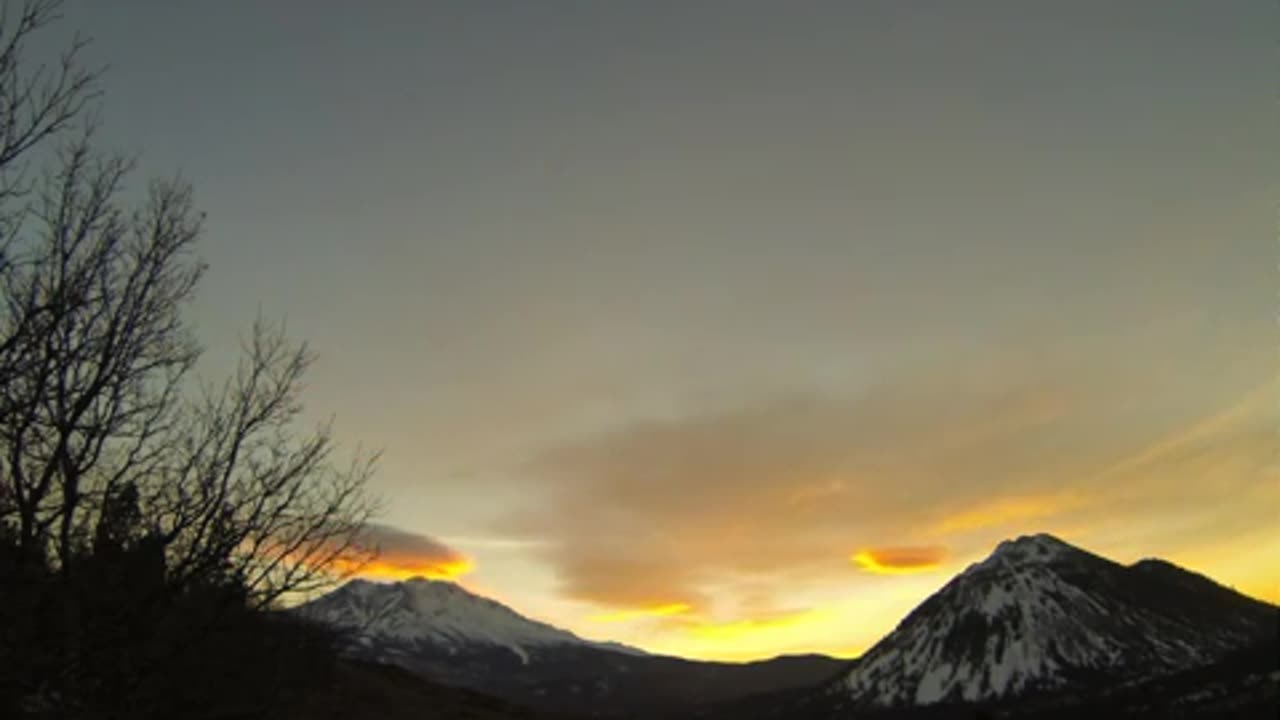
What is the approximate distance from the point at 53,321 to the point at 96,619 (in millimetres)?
4527

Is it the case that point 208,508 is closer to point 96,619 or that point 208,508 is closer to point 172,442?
point 172,442

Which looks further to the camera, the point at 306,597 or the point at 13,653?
the point at 306,597

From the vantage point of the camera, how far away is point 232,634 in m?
19.4

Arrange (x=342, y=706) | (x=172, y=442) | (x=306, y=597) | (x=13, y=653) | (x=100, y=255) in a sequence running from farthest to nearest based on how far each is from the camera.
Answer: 1. (x=342, y=706)
2. (x=306, y=597)
3. (x=172, y=442)
4. (x=100, y=255)
5. (x=13, y=653)

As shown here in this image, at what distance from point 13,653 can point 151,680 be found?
3812mm

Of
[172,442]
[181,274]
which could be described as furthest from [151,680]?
[181,274]

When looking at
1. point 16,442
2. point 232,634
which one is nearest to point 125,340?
point 16,442

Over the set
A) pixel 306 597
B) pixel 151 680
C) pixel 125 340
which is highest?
pixel 125 340

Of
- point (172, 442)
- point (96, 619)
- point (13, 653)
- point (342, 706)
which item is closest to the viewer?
point (13, 653)

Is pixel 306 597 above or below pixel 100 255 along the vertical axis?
below

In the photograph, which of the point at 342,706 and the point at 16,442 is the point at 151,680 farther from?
the point at 342,706

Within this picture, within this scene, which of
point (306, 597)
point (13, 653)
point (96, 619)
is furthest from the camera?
point (306, 597)

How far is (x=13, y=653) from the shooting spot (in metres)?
12.8

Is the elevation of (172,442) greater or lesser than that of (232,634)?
greater
